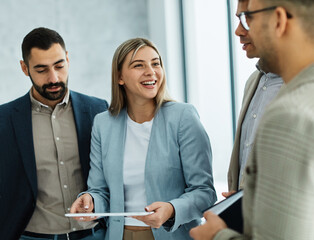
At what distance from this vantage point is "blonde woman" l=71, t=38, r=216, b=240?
1912mm

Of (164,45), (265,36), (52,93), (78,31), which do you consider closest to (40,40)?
(52,93)

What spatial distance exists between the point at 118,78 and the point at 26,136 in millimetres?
552

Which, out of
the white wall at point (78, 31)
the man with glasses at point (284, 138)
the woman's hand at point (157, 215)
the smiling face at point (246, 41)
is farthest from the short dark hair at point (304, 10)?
the white wall at point (78, 31)

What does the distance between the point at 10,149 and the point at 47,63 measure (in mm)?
479

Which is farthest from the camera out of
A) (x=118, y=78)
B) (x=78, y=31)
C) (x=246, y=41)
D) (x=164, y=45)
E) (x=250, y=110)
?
(x=164, y=45)

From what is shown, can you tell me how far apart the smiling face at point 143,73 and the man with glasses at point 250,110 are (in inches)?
→ 18.8

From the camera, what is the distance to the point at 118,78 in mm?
2197

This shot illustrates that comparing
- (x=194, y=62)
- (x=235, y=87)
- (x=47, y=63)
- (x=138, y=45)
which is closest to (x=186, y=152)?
(x=138, y=45)

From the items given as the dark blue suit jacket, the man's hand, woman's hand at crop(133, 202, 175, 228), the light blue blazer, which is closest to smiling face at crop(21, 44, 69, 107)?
the dark blue suit jacket

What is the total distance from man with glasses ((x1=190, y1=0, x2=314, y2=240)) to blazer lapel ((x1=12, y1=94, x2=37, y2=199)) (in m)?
1.36

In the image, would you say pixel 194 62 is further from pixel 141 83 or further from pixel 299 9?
pixel 299 9

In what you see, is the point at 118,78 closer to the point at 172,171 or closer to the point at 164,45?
the point at 172,171

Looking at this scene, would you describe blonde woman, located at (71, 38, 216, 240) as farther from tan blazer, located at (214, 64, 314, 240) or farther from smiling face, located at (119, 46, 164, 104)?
tan blazer, located at (214, 64, 314, 240)

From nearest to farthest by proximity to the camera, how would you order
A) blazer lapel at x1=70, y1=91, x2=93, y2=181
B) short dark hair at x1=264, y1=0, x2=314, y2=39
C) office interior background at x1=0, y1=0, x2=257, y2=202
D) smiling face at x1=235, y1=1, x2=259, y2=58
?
short dark hair at x1=264, y1=0, x2=314, y2=39 < smiling face at x1=235, y1=1, x2=259, y2=58 < blazer lapel at x1=70, y1=91, x2=93, y2=181 < office interior background at x1=0, y1=0, x2=257, y2=202
